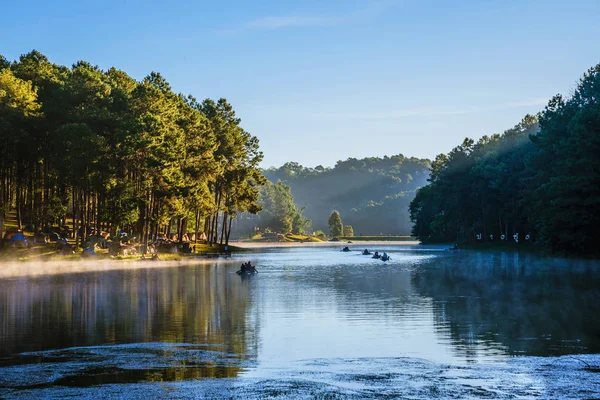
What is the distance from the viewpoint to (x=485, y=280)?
50375mm

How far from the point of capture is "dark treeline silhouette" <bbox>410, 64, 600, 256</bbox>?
7575 centimetres

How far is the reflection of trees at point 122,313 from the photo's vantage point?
2159 cm

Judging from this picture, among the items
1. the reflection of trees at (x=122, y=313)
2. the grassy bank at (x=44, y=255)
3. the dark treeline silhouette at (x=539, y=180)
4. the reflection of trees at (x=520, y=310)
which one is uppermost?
the dark treeline silhouette at (x=539, y=180)

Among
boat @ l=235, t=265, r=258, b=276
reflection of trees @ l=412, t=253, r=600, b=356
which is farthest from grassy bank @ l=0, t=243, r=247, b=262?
reflection of trees @ l=412, t=253, r=600, b=356

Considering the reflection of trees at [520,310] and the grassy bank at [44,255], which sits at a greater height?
the grassy bank at [44,255]

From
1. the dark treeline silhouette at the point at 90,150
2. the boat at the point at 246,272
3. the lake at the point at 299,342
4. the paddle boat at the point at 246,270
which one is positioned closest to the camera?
the lake at the point at 299,342

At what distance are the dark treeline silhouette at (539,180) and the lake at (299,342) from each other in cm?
3665

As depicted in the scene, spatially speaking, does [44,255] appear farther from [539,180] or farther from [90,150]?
[539,180]

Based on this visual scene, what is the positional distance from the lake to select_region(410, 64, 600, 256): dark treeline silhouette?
Result: 120ft

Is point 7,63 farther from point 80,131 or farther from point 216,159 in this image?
point 80,131

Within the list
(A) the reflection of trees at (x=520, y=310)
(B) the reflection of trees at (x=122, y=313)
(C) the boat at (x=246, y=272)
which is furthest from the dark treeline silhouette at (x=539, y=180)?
(B) the reflection of trees at (x=122, y=313)

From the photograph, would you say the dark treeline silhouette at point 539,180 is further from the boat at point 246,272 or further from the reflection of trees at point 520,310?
the boat at point 246,272

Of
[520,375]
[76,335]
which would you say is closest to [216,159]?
[76,335]

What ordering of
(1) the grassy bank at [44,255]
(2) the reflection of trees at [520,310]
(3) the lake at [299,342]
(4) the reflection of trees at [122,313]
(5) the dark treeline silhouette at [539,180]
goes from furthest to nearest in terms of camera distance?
1. (5) the dark treeline silhouette at [539,180]
2. (1) the grassy bank at [44,255]
3. (4) the reflection of trees at [122,313]
4. (2) the reflection of trees at [520,310]
5. (3) the lake at [299,342]
